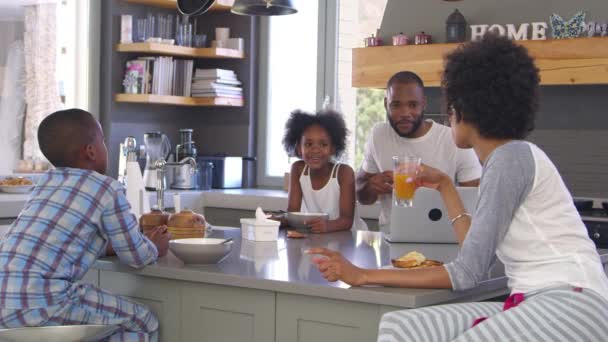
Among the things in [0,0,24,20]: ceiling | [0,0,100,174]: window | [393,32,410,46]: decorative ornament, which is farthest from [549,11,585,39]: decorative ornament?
[0,0,24,20]: ceiling

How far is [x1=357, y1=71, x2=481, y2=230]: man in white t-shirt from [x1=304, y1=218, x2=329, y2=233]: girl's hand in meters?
0.25

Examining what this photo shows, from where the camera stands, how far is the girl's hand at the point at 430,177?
8.95 ft

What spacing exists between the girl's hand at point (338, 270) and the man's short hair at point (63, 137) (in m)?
0.79

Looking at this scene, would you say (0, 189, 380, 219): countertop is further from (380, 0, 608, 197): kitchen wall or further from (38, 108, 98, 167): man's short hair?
(38, 108, 98, 167): man's short hair

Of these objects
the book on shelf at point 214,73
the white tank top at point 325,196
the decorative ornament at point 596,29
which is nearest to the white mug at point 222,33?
the book on shelf at point 214,73

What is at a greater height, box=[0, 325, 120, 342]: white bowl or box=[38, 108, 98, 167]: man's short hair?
box=[38, 108, 98, 167]: man's short hair

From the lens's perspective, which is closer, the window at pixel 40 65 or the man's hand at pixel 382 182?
the man's hand at pixel 382 182

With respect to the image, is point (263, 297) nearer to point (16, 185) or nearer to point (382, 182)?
point (382, 182)

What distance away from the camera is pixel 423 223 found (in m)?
3.24

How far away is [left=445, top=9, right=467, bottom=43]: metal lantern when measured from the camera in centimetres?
507

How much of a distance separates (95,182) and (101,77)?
10.4 ft

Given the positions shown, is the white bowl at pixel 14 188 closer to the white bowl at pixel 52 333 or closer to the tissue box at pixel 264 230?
the tissue box at pixel 264 230

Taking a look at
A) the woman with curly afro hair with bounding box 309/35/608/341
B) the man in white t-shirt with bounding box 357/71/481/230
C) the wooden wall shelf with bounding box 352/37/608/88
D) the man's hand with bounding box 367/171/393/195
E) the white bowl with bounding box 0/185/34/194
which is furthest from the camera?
the white bowl with bounding box 0/185/34/194

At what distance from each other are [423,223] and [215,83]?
2904 millimetres
